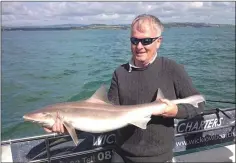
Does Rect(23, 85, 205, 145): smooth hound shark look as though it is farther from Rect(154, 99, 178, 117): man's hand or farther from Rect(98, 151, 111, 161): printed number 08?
Rect(98, 151, 111, 161): printed number 08

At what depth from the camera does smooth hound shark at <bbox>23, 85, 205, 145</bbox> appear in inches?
122

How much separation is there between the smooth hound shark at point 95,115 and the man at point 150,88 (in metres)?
0.09

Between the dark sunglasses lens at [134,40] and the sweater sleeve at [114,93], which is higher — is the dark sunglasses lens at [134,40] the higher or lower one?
the higher one

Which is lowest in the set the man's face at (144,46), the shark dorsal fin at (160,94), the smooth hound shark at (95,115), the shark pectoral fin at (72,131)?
the shark pectoral fin at (72,131)

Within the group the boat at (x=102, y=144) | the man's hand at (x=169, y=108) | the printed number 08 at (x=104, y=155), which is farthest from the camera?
the printed number 08 at (x=104, y=155)

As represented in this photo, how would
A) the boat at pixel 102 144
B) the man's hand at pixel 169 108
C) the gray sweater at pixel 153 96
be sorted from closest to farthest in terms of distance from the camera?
the man's hand at pixel 169 108 → the gray sweater at pixel 153 96 → the boat at pixel 102 144

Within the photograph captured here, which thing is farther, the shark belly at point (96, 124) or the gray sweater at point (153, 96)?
the shark belly at point (96, 124)

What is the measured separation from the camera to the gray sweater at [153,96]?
3061 mm

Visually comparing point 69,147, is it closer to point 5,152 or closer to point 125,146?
point 5,152

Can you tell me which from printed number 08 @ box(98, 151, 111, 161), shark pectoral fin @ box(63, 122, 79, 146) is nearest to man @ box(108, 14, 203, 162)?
shark pectoral fin @ box(63, 122, 79, 146)

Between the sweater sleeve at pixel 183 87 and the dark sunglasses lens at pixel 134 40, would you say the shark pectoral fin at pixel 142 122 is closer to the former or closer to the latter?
the sweater sleeve at pixel 183 87

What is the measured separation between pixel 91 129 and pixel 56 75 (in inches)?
555

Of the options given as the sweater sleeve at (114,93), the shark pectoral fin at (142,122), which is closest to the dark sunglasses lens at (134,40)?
the sweater sleeve at (114,93)

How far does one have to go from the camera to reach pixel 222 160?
5184mm
